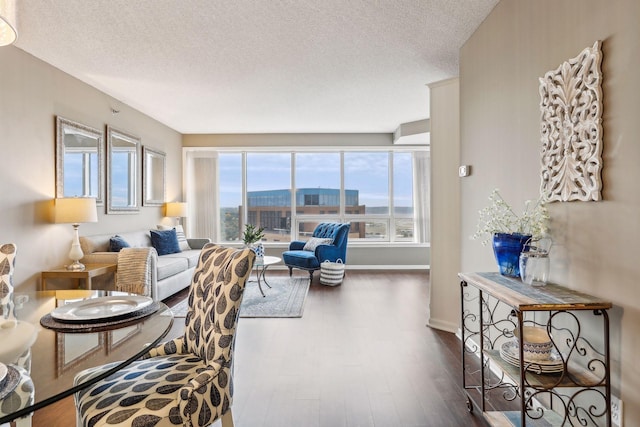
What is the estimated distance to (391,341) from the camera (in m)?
3.16

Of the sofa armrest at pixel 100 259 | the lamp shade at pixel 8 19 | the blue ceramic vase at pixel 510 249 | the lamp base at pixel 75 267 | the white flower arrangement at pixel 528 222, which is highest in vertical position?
the lamp shade at pixel 8 19

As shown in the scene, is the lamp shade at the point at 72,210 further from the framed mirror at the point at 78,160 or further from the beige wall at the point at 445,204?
the beige wall at the point at 445,204

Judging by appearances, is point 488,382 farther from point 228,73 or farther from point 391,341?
point 228,73

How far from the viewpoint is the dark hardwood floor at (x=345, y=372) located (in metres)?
2.02

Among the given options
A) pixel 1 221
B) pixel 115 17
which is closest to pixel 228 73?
pixel 115 17

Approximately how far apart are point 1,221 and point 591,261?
4.21 metres

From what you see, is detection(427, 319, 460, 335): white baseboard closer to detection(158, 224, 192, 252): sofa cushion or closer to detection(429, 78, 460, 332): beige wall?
detection(429, 78, 460, 332): beige wall

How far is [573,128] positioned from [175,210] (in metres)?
5.70

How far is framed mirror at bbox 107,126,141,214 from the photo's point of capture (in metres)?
4.52

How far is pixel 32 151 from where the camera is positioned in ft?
11.0

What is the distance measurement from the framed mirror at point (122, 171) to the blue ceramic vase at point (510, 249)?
14.5ft

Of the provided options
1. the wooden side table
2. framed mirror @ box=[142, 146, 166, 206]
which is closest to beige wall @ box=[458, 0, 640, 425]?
the wooden side table

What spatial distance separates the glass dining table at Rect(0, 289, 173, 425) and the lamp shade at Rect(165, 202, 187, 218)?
14.9 feet

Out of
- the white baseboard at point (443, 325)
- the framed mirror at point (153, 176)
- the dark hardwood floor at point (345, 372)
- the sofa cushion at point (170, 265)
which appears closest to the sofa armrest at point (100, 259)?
the sofa cushion at point (170, 265)
